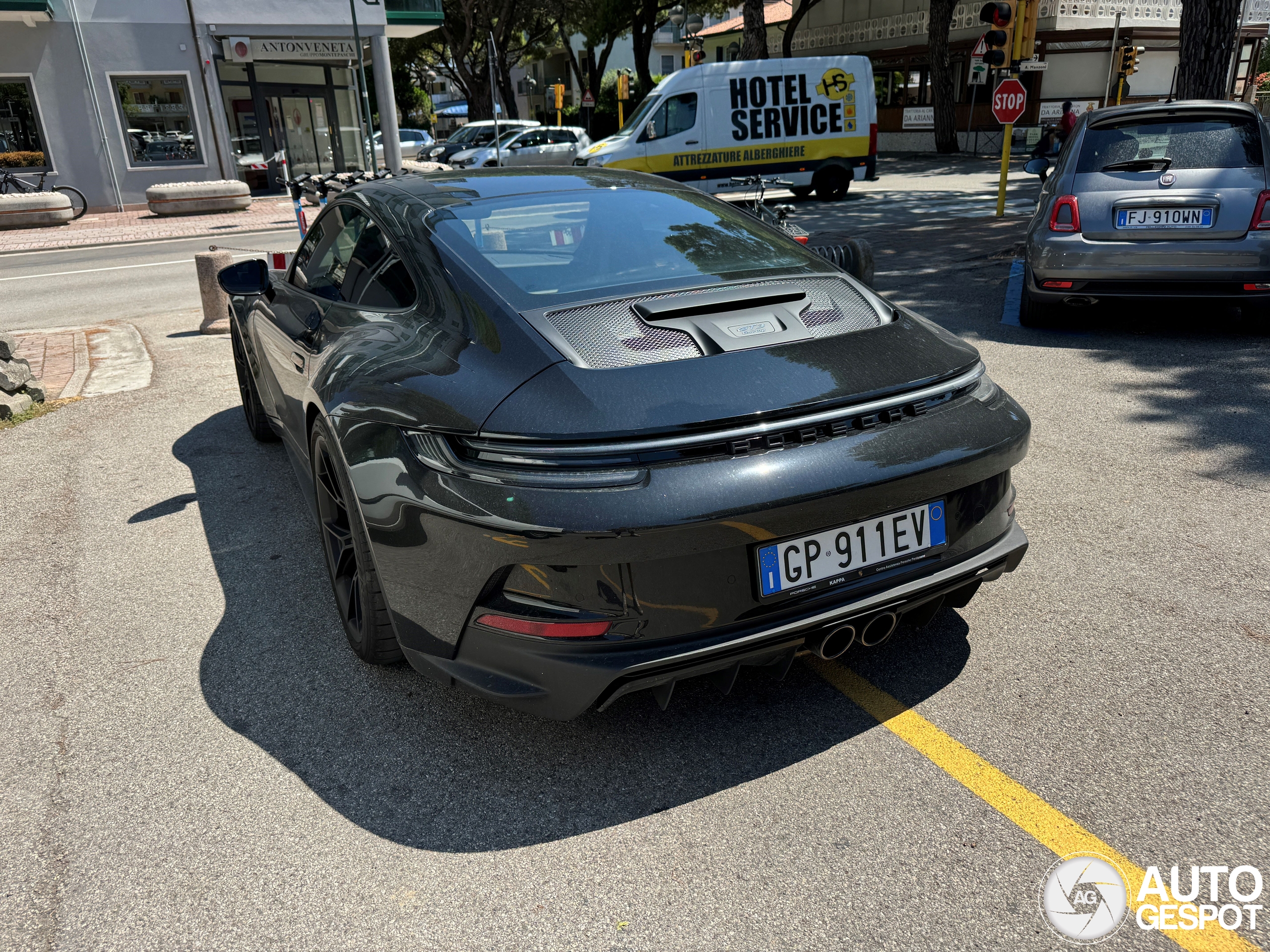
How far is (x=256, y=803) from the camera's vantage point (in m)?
2.51

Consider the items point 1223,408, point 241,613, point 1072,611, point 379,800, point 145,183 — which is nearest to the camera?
point 379,800

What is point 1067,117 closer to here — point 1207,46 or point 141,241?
point 1207,46

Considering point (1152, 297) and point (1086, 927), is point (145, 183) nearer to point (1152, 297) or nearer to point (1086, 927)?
point (1152, 297)

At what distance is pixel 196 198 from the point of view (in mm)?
21375

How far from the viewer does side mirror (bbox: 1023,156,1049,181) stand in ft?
36.1

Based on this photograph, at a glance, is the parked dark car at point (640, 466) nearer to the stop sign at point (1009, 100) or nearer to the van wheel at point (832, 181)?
the stop sign at point (1009, 100)

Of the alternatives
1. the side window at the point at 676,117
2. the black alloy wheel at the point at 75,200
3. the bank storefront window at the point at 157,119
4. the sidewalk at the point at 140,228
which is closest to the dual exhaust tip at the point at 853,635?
the sidewalk at the point at 140,228

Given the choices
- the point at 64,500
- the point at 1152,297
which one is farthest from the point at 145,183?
the point at 1152,297

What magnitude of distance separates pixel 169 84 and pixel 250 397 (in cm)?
2218

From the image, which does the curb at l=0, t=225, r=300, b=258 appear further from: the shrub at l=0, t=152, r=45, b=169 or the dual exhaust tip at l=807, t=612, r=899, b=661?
the dual exhaust tip at l=807, t=612, r=899, b=661

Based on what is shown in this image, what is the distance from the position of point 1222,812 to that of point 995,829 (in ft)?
1.77

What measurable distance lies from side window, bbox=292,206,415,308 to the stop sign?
10.7 meters

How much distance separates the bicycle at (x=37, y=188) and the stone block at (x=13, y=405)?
57.5ft

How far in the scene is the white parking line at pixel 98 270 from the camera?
1352cm
